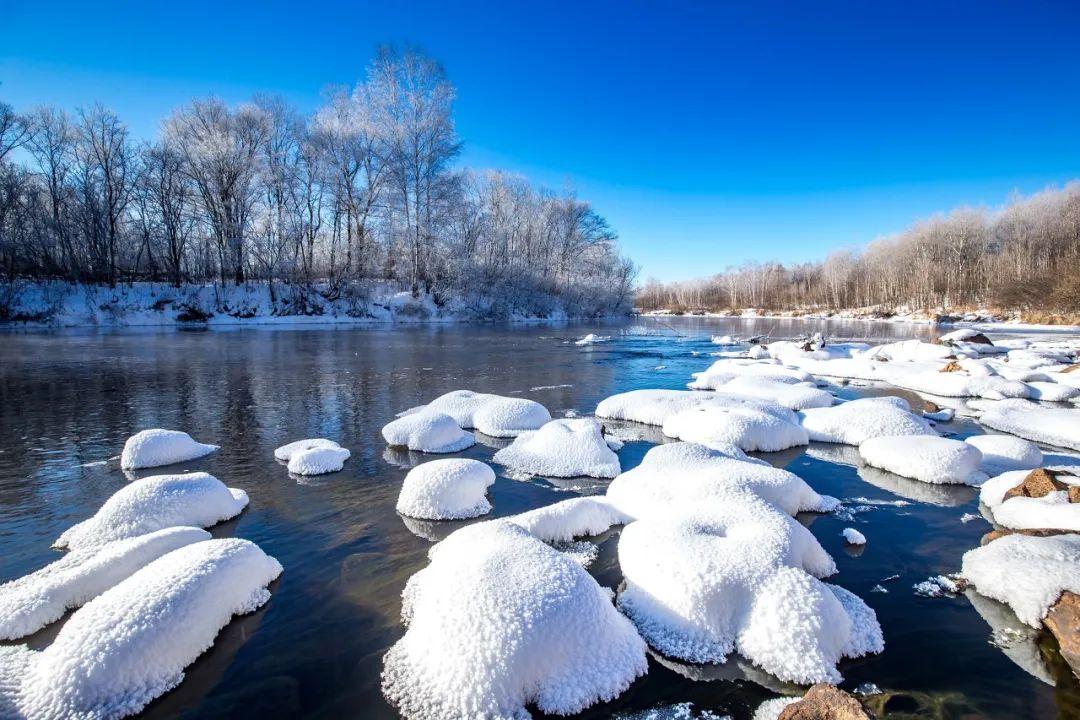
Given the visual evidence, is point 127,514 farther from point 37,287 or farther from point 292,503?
point 37,287

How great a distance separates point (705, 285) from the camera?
118 metres

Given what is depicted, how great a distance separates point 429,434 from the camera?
22.7ft

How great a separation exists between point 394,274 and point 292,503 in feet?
109

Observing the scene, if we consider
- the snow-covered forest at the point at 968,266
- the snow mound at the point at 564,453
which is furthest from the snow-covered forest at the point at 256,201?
the snow-covered forest at the point at 968,266

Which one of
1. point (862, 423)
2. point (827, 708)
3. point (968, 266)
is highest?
point (968, 266)

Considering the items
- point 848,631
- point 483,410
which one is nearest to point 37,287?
point 483,410

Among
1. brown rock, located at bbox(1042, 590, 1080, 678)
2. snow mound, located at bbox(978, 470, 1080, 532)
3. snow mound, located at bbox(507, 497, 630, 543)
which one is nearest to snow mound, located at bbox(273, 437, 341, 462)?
snow mound, located at bbox(507, 497, 630, 543)

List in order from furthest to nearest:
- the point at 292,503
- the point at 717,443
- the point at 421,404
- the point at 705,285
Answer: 1. the point at 705,285
2. the point at 421,404
3. the point at 717,443
4. the point at 292,503

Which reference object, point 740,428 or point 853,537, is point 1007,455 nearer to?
point 740,428

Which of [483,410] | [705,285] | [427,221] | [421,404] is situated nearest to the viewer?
[483,410]

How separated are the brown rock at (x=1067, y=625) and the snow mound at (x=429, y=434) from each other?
5.81m

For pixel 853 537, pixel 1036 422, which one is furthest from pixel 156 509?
pixel 1036 422

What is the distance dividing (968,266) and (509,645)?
256 feet

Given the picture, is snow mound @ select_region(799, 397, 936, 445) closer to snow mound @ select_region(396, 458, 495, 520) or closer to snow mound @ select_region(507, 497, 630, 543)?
snow mound @ select_region(507, 497, 630, 543)
